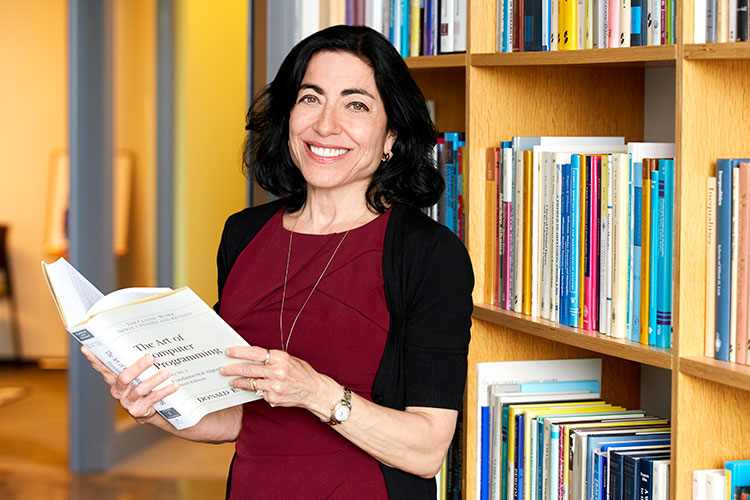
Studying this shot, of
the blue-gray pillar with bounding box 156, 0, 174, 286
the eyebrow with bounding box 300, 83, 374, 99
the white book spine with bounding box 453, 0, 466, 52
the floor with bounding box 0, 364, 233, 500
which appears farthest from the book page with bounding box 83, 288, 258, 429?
the blue-gray pillar with bounding box 156, 0, 174, 286

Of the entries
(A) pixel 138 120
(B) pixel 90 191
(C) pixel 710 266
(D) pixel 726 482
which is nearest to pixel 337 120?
(C) pixel 710 266

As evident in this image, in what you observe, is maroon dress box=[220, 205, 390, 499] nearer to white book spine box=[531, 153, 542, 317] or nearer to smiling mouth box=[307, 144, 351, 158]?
smiling mouth box=[307, 144, 351, 158]

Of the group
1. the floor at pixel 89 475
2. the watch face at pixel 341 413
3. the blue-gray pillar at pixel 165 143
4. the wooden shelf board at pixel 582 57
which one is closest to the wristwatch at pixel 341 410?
the watch face at pixel 341 413

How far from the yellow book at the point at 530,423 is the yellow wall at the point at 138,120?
3471 mm

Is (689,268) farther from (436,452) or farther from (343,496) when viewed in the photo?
(343,496)

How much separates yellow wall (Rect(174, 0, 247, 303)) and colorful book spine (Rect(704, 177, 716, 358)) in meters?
4.05

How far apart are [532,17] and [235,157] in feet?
11.8

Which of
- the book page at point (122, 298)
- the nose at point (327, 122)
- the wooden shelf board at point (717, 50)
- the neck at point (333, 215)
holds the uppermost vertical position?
the wooden shelf board at point (717, 50)

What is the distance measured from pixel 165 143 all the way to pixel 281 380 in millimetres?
4085

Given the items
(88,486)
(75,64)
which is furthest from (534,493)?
(75,64)

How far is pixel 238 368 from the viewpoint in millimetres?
1437

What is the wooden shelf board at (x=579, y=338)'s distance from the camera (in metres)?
1.52

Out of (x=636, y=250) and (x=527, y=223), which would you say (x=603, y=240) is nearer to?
(x=636, y=250)

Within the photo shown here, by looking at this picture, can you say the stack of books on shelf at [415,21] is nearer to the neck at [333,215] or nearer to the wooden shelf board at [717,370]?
the neck at [333,215]
